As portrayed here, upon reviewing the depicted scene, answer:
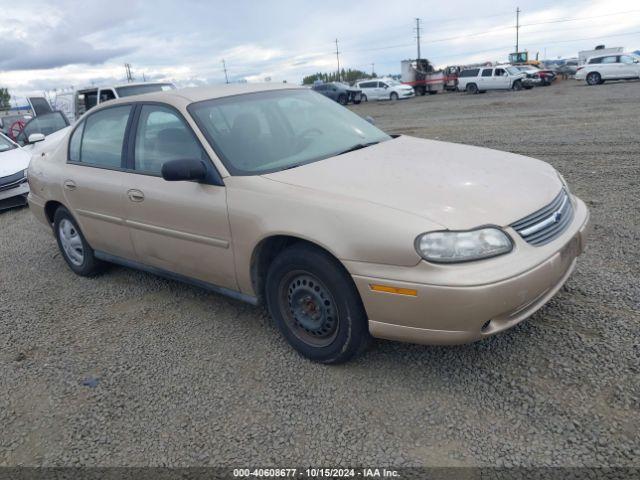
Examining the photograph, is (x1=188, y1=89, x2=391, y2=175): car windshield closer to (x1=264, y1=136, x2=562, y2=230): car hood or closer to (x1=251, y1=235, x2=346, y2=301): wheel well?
(x1=264, y1=136, x2=562, y2=230): car hood

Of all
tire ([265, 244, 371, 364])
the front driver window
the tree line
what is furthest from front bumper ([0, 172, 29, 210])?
the tree line

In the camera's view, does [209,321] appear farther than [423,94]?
No

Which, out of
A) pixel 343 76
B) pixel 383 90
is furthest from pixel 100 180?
pixel 343 76

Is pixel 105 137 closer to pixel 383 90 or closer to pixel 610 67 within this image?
pixel 610 67

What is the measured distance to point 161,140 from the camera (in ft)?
12.8

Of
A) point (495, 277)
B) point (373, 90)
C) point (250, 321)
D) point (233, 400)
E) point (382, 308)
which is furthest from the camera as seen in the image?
point (373, 90)

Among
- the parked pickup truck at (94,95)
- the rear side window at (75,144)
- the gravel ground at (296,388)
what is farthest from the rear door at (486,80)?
the rear side window at (75,144)

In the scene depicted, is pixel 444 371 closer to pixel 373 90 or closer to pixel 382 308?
Result: pixel 382 308

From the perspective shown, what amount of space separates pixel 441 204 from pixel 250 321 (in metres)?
1.79

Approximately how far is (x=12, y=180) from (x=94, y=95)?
6.82 meters

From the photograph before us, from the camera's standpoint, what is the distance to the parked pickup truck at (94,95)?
41.6 feet

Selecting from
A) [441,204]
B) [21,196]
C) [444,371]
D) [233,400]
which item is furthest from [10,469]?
[21,196]

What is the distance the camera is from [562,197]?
3.34 meters

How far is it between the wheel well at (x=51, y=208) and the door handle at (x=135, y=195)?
1.44 meters
